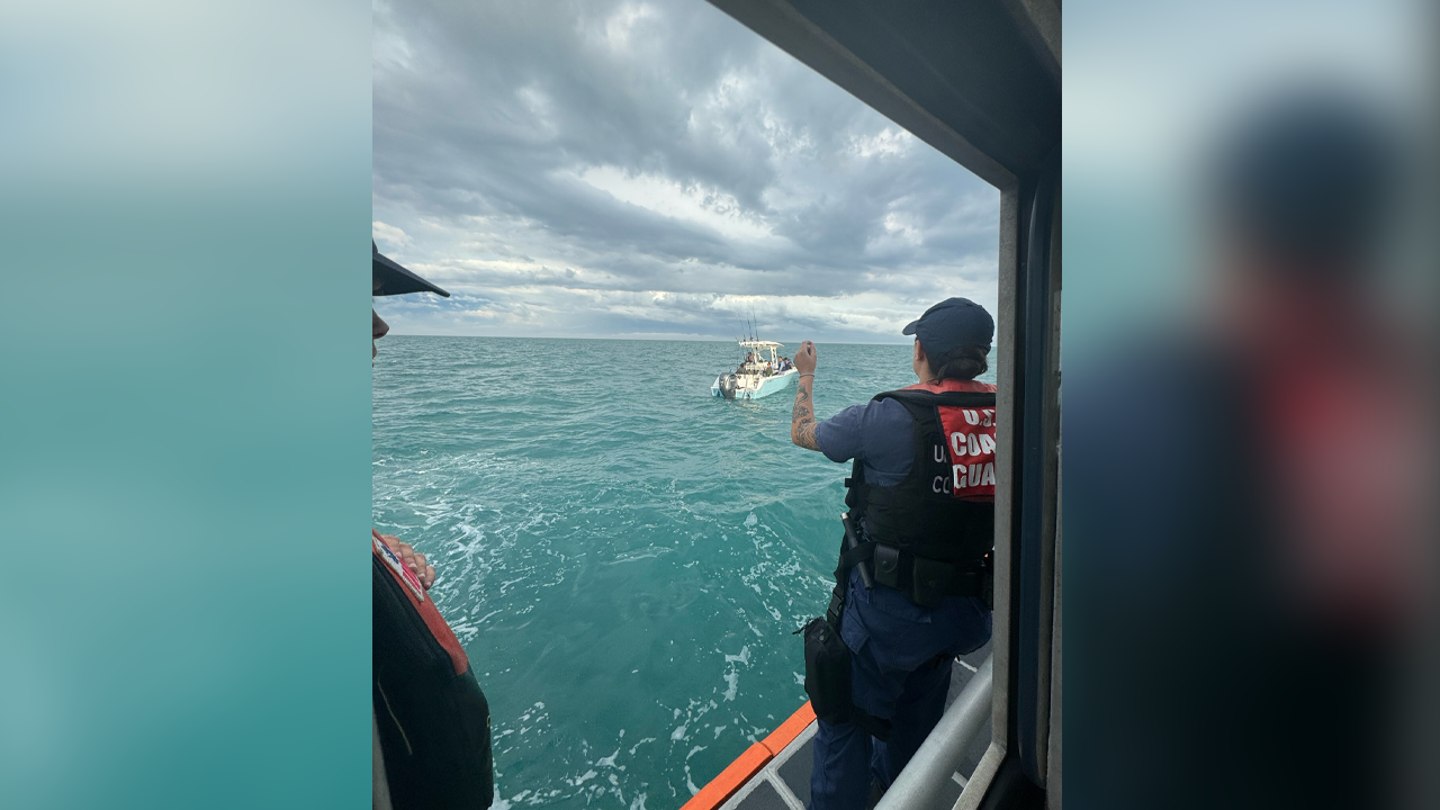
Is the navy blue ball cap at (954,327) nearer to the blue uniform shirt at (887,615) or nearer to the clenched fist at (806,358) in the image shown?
the blue uniform shirt at (887,615)

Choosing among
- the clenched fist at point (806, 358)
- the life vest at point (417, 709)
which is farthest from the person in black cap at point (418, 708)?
the clenched fist at point (806, 358)

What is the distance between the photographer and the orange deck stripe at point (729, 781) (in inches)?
89.4

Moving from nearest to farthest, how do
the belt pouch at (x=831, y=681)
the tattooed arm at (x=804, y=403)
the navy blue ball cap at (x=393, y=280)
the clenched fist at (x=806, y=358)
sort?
the navy blue ball cap at (x=393, y=280) < the belt pouch at (x=831, y=681) < the tattooed arm at (x=804, y=403) < the clenched fist at (x=806, y=358)

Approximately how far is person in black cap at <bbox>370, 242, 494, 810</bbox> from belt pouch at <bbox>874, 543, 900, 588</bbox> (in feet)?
5.01

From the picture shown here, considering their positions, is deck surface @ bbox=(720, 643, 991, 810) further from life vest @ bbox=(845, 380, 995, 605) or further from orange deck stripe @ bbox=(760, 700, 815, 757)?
life vest @ bbox=(845, 380, 995, 605)

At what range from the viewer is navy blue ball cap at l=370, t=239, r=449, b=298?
3.49 ft

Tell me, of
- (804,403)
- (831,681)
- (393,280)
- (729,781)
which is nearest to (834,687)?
(831,681)

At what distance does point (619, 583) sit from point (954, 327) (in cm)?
634
